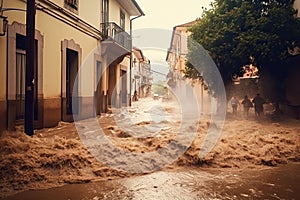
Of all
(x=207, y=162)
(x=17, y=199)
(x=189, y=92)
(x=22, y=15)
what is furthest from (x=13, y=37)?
(x=189, y=92)

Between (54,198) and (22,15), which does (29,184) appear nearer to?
(54,198)

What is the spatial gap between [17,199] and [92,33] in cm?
1005

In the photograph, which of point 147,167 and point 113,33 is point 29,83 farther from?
point 113,33

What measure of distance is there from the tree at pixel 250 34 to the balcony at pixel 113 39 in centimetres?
384

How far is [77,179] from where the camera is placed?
207 inches

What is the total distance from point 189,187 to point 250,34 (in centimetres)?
856

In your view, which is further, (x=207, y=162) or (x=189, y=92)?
(x=189, y=92)

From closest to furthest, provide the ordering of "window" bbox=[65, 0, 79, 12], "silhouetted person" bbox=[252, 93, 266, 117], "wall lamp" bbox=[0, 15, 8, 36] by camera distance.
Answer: "wall lamp" bbox=[0, 15, 8, 36], "window" bbox=[65, 0, 79, 12], "silhouetted person" bbox=[252, 93, 266, 117]

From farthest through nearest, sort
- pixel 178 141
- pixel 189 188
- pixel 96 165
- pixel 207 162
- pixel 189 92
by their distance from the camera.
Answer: pixel 189 92 < pixel 178 141 < pixel 207 162 < pixel 96 165 < pixel 189 188

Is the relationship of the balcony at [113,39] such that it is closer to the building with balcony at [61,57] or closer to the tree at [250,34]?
the building with balcony at [61,57]

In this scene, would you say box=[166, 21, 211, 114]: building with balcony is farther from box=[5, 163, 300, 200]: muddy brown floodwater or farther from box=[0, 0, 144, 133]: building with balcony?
box=[5, 163, 300, 200]: muddy brown floodwater

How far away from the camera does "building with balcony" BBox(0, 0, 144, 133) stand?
770 cm

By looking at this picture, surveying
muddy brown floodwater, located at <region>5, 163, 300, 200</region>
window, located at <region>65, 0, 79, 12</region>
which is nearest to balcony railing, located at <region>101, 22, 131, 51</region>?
window, located at <region>65, 0, 79, 12</region>

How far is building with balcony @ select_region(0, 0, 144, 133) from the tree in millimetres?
4514
